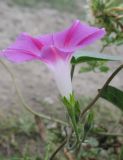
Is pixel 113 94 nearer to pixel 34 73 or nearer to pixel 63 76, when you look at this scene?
pixel 63 76

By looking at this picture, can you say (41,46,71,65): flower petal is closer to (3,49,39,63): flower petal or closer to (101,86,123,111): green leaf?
(3,49,39,63): flower petal

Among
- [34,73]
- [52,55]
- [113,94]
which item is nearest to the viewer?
[52,55]

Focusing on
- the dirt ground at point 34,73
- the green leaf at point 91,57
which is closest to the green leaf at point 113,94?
the green leaf at point 91,57

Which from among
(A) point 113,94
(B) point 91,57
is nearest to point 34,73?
(A) point 113,94

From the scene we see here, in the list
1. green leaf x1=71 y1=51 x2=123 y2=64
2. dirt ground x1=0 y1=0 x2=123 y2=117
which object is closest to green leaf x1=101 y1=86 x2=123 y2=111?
green leaf x1=71 y1=51 x2=123 y2=64

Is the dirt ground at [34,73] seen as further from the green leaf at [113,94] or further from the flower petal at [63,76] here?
the flower petal at [63,76]

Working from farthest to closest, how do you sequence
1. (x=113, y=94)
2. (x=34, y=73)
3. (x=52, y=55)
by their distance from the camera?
(x=34, y=73) < (x=113, y=94) < (x=52, y=55)

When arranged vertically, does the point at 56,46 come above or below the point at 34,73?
below
